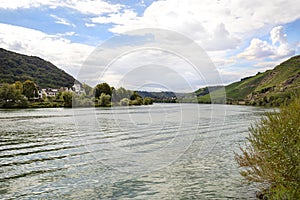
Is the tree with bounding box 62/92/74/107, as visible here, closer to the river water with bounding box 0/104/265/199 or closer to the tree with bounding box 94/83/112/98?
the tree with bounding box 94/83/112/98

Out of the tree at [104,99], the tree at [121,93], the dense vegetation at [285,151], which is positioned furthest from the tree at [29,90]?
the dense vegetation at [285,151]

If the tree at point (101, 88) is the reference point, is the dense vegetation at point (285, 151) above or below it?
below

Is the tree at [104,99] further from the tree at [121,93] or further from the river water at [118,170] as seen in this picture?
the river water at [118,170]

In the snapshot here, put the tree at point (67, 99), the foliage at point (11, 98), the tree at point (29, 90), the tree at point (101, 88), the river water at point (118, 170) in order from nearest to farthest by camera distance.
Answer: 1. the river water at point (118, 170)
2. the tree at point (101, 88)
3. the foliage at point (11, 98)
4. the tree at point (67, 99)
5. the tree at point (29, 90)

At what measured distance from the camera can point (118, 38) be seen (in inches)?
741

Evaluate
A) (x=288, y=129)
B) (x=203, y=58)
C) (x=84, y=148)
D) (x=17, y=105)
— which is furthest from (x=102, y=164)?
(x=17, y=105)

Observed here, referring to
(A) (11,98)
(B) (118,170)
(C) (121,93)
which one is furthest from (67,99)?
(B) (118,170)

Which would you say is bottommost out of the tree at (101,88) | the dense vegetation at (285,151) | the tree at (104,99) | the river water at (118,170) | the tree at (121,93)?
the river water at (118,170)

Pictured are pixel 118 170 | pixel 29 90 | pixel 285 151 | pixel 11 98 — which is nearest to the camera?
pixel 285 151

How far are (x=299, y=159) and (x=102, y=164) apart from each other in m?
14.7

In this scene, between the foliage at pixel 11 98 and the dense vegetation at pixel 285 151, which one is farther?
the foliage at pixel 11 98

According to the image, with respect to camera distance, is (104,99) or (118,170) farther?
(104,99)

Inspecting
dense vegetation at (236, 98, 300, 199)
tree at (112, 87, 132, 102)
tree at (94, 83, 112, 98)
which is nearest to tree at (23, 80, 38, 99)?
tree at (94, 83, 112, 98)

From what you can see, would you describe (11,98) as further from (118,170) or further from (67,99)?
(118,170)
